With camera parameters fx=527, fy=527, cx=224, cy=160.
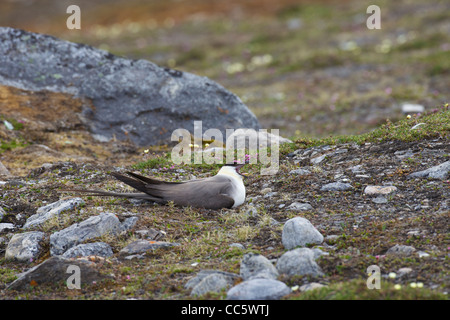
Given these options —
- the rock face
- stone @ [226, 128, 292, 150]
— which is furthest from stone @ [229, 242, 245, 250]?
the rock face

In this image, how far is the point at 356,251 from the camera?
6566mm

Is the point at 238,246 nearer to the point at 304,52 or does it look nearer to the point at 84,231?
the point at 84,231

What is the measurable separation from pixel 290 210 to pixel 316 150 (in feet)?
9.01

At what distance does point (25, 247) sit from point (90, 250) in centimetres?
103

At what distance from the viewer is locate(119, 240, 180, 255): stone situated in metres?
7.20

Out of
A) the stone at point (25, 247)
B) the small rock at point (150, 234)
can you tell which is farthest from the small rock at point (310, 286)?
the stone at point (25, 247)

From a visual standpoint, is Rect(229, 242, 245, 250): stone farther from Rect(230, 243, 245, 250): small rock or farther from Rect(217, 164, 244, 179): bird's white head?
Rect(217, 164, 244, 179): bird's white head

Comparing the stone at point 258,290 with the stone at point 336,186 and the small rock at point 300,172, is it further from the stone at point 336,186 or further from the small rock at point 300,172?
the small rock at point 300,172

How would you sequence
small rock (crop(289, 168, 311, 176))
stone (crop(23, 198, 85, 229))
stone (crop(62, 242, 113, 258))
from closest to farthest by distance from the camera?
stone (crop(62, 242, 113, 258)) → stone (crop(23, 198, 85, 229)) → small rock (crop(289, 168, 311, 176))

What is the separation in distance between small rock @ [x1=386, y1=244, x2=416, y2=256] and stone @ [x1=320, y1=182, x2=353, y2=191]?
2.21m

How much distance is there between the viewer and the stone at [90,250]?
7109 mm

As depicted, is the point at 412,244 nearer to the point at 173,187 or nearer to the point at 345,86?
the point at 173,187

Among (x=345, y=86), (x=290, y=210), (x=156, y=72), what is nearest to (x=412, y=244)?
(x=290, y=210)

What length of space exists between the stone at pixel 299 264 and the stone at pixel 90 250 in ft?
7.99
